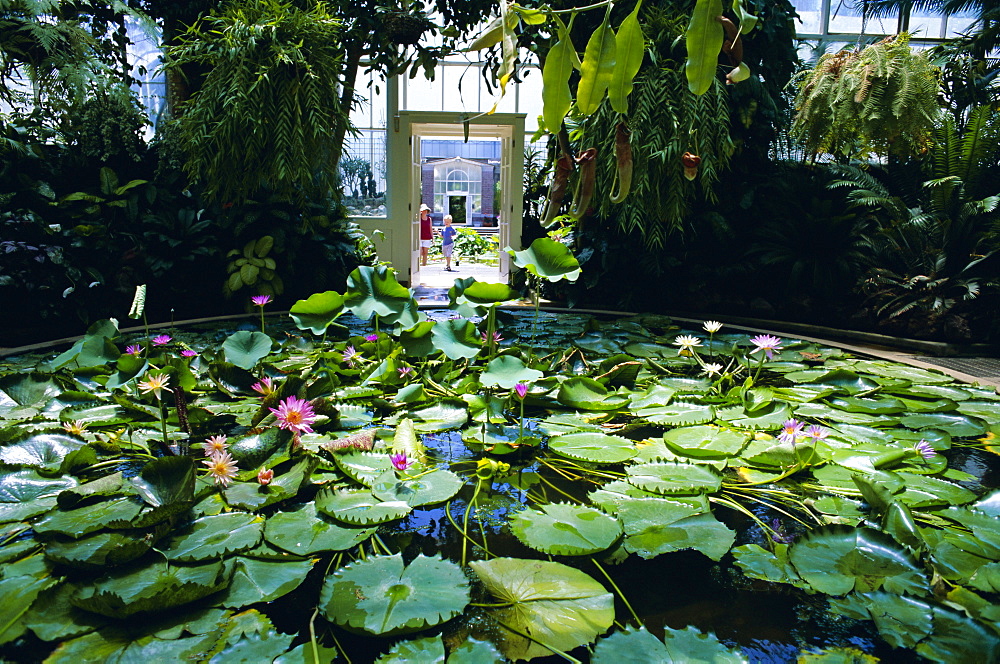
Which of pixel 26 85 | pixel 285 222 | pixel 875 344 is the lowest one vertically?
pixel 875 344

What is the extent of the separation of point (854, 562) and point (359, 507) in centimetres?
97

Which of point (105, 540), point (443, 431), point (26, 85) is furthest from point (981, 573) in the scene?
point (26, 85)

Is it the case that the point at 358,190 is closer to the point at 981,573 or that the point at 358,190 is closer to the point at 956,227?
the point at 956,227

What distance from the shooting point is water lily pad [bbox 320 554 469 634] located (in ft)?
3.10

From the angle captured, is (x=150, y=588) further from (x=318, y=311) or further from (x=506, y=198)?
(x=506, y=198)

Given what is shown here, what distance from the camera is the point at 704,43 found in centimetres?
61

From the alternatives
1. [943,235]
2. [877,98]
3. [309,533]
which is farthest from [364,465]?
[877,98]

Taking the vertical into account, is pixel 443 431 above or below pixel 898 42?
below

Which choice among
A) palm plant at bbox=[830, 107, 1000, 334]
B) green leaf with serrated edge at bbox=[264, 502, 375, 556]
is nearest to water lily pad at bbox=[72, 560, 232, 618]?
green leaf with serrated edge at bbox=[264, 502, 375, 556]

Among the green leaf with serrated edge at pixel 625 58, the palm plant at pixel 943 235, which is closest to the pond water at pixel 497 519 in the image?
the green leaf with serrated edge at pixel 625 58

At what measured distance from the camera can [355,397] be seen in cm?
211

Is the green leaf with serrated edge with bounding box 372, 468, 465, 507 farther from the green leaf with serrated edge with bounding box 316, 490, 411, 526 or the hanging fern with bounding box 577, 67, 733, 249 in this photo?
the hanging fern with bounding box 577, 67, 733, 249

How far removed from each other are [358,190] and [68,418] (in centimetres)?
560

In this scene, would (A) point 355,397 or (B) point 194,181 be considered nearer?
(A) point 355,397
